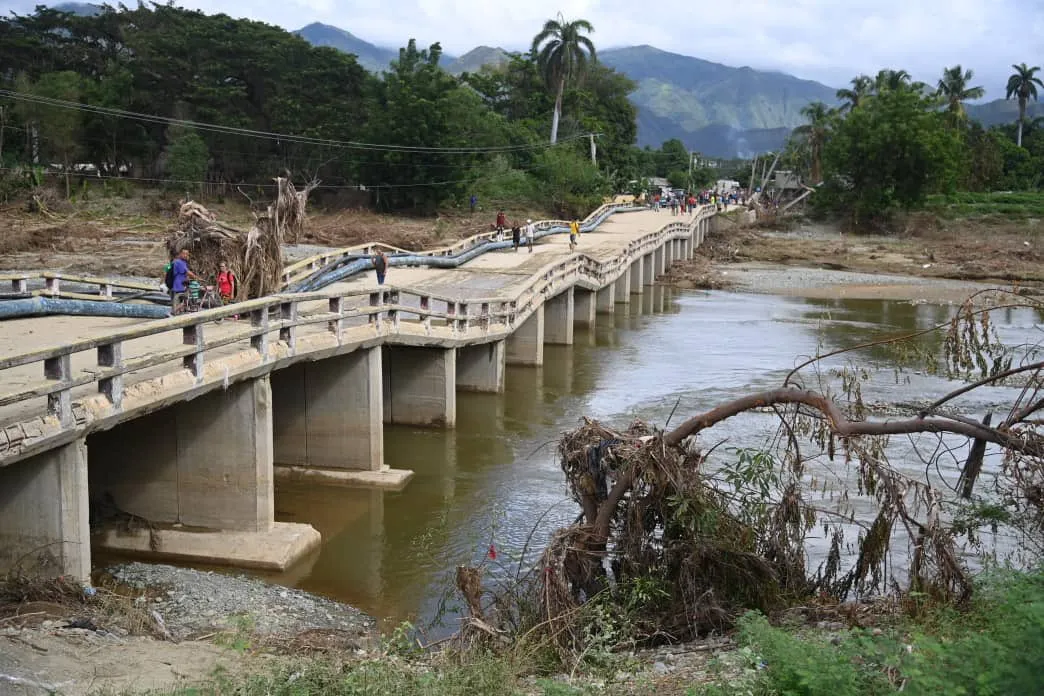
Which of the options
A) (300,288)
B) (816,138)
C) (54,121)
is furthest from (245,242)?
(816,138)

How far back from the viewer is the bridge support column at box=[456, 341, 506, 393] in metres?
24.8

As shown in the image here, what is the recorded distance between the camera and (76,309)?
59.6 feet

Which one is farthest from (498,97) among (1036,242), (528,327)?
(528,327)

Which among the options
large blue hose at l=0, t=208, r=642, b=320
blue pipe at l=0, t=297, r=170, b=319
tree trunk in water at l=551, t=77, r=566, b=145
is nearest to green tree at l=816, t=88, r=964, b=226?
tree trunk in water at l=551, t=77, r=566, b=145

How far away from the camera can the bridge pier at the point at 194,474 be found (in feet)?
46.0

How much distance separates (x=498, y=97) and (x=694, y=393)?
230 ft

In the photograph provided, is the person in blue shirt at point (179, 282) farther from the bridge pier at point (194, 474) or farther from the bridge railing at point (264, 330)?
the bridge pier at point (194, 474)

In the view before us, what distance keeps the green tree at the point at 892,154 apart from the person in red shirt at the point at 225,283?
200 ft

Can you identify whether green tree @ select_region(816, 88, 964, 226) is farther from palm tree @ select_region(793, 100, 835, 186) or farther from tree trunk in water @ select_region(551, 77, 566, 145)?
tree trunk in water @ select_region(551, 77, 566, 145)

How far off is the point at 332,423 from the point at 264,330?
3983mm

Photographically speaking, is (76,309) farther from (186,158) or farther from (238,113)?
(238,113)

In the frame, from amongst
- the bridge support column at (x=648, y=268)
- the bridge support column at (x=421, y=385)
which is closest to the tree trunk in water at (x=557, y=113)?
the bridge support column at (x=648, y=268)

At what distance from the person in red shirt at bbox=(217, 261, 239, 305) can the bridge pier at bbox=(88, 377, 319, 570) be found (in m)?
5.03

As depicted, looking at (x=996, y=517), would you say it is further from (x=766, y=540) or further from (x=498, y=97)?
(x=498, y=97)
